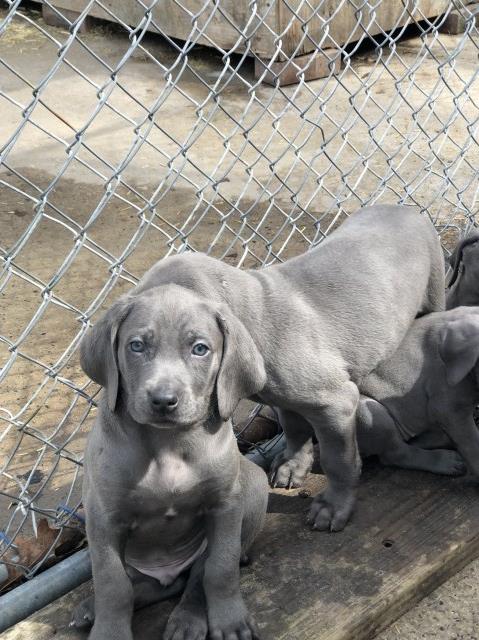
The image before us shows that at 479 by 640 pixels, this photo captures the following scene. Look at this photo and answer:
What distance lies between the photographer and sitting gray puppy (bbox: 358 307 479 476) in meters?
3.32

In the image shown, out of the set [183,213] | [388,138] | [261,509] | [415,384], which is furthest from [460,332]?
[388,138]

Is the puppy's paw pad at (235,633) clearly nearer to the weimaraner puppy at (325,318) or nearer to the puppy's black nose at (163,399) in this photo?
Result: the weimaraner puppy at (325,318)

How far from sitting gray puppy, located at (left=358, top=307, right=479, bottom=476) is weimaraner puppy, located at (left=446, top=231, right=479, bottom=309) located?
439 millimetres

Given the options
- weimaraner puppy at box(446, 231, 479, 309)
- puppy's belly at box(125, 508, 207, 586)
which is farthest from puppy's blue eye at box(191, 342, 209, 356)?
weimaraner puppy at box(446, 231, 479, 309)

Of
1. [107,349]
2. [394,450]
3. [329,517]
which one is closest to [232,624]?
[329,517]

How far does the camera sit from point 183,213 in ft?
19.4

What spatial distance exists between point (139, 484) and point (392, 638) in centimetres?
83

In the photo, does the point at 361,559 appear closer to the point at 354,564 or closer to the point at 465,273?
the point at 354,564

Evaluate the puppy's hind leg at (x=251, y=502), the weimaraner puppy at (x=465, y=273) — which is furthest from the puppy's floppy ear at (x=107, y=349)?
the weimaraner puppy at (x=465, y=273)

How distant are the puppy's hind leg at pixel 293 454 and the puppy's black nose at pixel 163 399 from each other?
104 centimetres

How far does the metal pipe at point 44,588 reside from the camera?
2.80 meters

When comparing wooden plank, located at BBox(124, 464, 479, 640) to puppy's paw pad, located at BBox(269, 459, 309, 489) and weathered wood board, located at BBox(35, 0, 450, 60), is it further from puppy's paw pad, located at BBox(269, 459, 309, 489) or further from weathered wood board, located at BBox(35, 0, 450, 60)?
weathered wood board, located at BBox(35, 0, 450, 60)

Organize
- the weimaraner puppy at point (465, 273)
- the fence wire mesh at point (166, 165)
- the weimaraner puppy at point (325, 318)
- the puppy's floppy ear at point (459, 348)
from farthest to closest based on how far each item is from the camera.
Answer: the weimaraner puppy at point (465, 273) < the fence wire mesh at point (166, 165) < the puppy's floppy ear at point (459, 348) < the weimaraner puppy at point (325, 318)

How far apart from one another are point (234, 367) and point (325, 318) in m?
0.64
